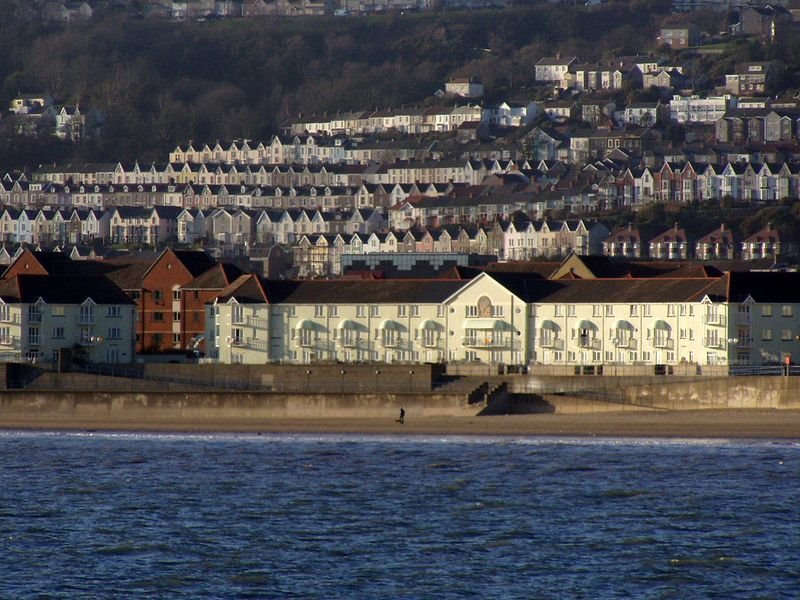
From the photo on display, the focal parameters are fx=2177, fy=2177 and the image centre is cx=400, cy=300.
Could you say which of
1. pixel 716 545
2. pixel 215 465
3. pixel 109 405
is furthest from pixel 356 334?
pixel 716 545

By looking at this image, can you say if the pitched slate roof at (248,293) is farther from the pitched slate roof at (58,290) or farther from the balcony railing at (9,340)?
the balcony railing at (9,340)

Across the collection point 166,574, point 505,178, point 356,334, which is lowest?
point 166,574

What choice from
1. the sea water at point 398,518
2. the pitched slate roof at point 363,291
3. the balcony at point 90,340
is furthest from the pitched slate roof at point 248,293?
the sea water at point 398,518

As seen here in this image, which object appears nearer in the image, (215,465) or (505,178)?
(215,465)

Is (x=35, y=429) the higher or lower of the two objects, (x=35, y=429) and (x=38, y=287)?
the lower

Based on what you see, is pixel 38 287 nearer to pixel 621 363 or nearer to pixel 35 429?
pixel 35 429

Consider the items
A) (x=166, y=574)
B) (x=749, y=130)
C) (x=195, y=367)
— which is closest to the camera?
(x=166, y=574)

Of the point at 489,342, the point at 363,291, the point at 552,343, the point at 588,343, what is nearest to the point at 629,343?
the point at 588,343

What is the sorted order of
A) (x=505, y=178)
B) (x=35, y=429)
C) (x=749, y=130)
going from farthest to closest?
1. (x=749, y=130)
2. (x=505, y=178)
3. (x=35, y=429)
